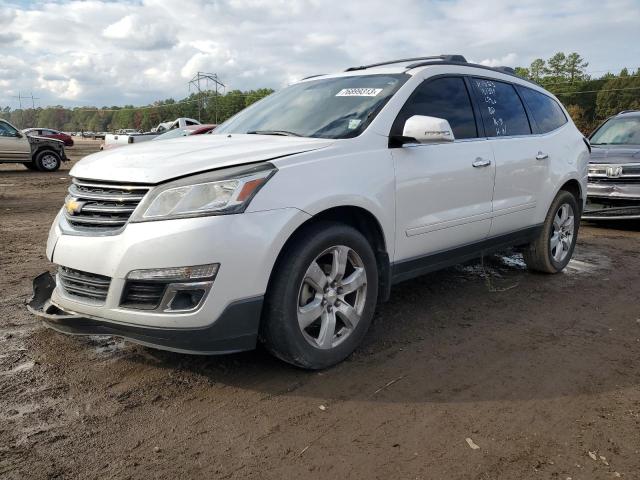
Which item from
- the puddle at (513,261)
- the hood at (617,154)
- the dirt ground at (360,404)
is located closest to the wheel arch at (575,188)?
the puddle at (513,261)

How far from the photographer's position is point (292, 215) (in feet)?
9.43

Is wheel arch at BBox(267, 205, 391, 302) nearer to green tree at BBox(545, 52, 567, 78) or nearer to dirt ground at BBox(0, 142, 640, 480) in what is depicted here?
dirt ground at BBox(0, 142, 640, 480)

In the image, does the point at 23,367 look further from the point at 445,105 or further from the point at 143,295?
the point at 445,105

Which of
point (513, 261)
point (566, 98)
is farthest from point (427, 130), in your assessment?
point (566, 98)

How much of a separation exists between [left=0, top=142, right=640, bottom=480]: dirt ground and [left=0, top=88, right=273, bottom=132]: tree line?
83.2 meters

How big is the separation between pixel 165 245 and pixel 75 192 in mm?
878

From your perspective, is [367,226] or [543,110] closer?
[367,226]

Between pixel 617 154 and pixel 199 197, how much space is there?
7.58 meters

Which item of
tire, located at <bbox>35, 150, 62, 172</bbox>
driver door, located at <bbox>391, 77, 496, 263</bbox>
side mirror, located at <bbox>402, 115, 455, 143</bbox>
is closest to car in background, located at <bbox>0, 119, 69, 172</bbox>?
tire, located at <bbox>35, 150, 62, 172</bbox>

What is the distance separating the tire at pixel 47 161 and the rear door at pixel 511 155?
18.1 meters

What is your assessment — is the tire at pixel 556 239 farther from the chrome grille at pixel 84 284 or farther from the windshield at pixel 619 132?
the windshield at pixel 619 132

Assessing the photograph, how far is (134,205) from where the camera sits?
281 centimetres

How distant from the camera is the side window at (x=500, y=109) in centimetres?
445

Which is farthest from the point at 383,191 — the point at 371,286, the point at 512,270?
the point at 512,270
